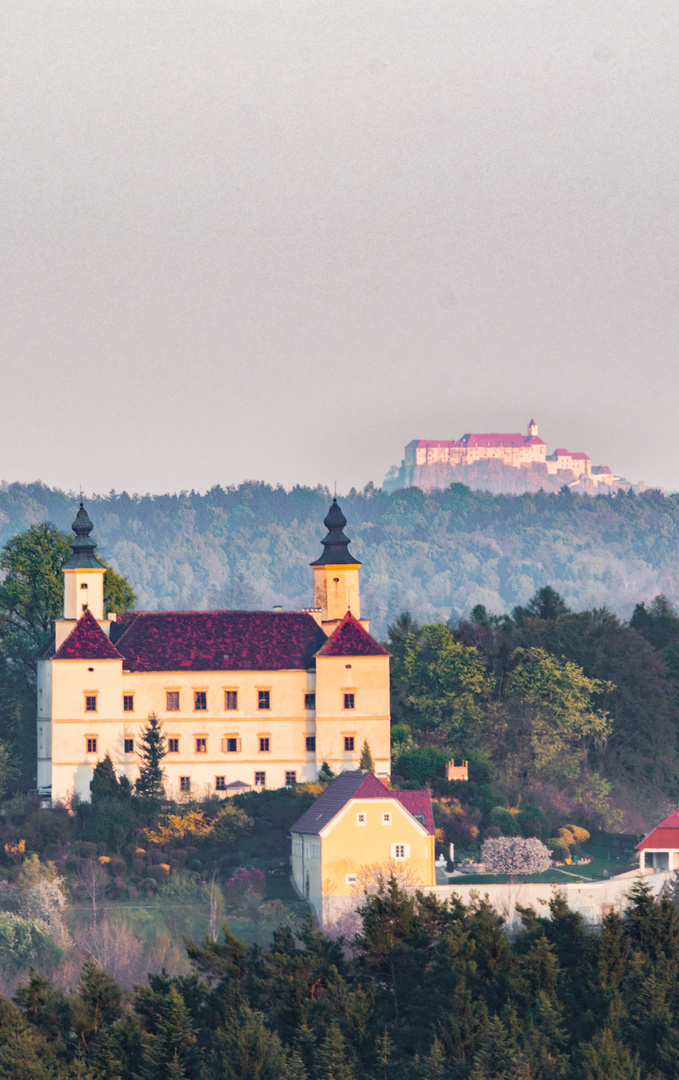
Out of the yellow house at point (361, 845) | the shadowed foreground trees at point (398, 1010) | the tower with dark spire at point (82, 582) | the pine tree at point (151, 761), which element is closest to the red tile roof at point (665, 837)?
the yellow house at point (361, 845)

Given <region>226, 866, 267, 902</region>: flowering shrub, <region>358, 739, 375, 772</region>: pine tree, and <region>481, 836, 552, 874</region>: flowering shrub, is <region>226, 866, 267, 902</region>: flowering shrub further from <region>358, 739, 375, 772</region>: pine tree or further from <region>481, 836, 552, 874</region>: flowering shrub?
<region>481, 836, 552, 874</region>: flowering shrub

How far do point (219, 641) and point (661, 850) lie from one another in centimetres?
1895

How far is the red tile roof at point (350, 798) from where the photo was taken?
3140 inches

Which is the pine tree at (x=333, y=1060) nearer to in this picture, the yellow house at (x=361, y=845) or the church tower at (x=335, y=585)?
the yellow house at (x=361, y=845)

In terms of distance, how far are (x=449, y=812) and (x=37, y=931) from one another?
17810mm

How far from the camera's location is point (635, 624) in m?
111

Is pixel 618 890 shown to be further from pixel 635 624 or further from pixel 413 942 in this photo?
pixel 635 624

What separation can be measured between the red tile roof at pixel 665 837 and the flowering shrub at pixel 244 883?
47.8 ft

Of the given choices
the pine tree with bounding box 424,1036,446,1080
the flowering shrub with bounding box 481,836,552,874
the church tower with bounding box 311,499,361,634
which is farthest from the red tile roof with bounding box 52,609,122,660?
the pine tree with bounding box 424,1036,446,1080

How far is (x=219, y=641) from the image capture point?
291 feet

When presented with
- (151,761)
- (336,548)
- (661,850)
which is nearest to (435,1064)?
(661,850)

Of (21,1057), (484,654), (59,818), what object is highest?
(484,654)

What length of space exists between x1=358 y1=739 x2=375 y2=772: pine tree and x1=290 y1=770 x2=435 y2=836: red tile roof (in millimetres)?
1538

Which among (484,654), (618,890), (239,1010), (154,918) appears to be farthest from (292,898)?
(239,1010)
